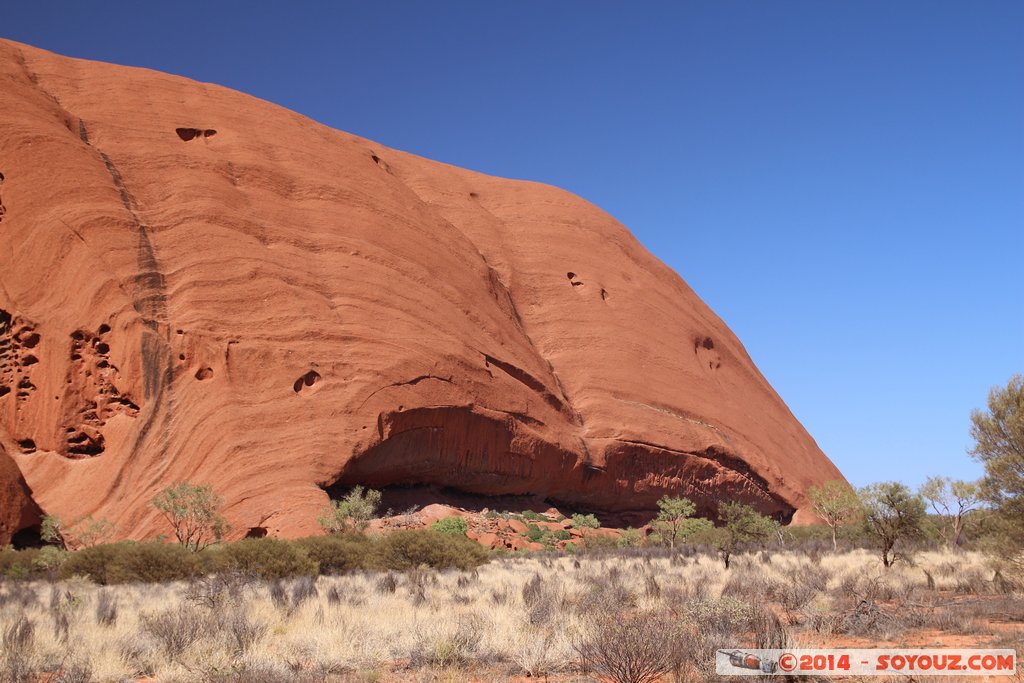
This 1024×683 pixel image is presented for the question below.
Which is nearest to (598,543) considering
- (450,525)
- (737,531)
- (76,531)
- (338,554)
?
(450,525)

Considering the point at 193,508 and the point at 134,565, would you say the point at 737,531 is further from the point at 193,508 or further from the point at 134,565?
the point at 134,565

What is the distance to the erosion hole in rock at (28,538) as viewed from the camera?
955 inches

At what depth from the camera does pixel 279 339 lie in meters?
28.2

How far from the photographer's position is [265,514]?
24.9 metres

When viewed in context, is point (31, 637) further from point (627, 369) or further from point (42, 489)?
point (627, 369)

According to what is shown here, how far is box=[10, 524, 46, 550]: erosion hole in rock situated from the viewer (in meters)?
24.3

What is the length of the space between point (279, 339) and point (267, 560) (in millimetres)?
13872

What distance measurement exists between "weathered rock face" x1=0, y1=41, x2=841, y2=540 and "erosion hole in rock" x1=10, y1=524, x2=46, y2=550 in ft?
2.74

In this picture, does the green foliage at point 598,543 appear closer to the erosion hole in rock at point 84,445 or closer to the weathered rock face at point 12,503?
the erosion hole in rock at point 84,445

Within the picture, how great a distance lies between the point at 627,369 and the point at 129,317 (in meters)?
24.0

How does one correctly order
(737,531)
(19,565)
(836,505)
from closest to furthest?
1. (19,565)
2. (737,531)
3. (836,505)

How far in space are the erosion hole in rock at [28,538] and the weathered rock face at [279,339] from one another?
0.83 m

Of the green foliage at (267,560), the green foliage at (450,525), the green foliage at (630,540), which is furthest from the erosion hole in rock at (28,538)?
the green foliage at (630,540)

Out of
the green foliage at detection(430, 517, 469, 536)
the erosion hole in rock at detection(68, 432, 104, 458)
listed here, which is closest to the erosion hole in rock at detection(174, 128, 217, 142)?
the erosion hole in rock at detection(68, 432, 104, 458)
